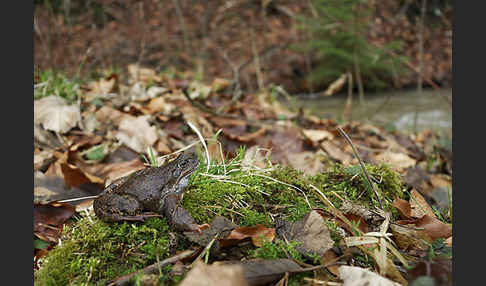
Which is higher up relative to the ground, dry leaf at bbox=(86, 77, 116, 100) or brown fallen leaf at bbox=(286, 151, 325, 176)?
dry leaf at bbox=(86, 77, 116, 100)

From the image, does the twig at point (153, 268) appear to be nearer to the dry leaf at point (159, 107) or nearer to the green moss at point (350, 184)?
the green moss at point (350, 184)

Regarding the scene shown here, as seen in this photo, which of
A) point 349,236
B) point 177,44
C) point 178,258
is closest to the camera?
point 178,258

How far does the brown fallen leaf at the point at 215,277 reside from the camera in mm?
991

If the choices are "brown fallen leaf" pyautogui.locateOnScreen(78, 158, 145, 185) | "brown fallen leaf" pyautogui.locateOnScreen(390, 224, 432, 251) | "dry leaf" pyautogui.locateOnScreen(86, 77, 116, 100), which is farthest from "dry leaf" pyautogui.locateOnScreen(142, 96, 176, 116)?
"brown fallen leaf" pyautogui.locateOnScreen(390, 224, 432, 251)

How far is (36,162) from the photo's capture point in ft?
11.2

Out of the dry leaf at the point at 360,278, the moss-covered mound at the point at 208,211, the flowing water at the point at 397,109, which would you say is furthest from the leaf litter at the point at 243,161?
the flowing water at the point at 397,109

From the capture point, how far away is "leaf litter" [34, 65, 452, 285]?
4.84ft

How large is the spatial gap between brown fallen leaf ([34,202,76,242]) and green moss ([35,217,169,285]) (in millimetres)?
1063

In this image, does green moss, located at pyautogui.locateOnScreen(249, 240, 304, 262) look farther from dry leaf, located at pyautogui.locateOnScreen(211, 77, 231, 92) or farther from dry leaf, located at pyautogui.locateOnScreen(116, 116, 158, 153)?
dry leaf, located at pyautogui.locateOnScreen(211, 77, 231, 92)

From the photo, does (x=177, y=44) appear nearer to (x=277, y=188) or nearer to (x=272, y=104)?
(x=272, y=104)

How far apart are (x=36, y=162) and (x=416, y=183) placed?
11.8ft

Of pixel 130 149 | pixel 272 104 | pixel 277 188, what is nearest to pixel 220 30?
pixel 272 104

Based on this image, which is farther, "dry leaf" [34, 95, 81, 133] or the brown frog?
"dry leaf" [34, 95, 81, 133]

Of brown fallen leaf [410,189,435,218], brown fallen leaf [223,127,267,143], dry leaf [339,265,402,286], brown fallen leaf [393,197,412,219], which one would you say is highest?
dry leaf [339,265,402,286]
